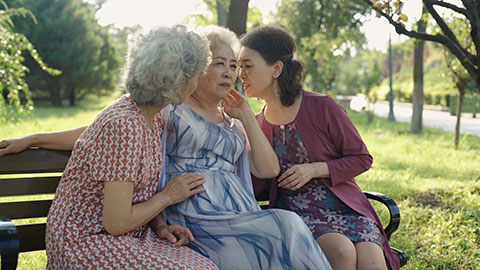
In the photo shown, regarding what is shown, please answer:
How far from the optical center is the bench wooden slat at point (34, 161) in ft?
8.23

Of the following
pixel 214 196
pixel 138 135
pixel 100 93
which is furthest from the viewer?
pixel 100 93

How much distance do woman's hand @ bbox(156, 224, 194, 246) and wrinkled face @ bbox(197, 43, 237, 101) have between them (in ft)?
2.59

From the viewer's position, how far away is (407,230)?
15.9 ft

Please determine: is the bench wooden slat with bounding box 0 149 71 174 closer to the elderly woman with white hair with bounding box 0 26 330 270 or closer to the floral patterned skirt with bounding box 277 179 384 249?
the elderly woman with white hair with bounding box 0 26 330 270

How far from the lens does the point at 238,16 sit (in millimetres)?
5055

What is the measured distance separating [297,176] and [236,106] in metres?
0.54

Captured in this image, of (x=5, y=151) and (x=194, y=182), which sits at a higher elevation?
→ (x=5, y=151)

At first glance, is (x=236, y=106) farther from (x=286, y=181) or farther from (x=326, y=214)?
(x=326, y=214)

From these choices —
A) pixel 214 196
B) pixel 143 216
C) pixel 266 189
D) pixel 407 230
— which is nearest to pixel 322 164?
pixel 266 189

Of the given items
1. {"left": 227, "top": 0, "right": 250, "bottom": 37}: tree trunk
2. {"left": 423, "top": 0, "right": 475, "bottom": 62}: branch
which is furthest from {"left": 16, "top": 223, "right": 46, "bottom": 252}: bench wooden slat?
{"left": 423, "top": 0, "right": 475, "bottom": 62}: branch

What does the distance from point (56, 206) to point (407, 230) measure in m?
3.64

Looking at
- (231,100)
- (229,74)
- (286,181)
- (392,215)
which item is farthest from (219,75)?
(392,215)

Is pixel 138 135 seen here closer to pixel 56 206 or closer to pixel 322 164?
pixel 56 206

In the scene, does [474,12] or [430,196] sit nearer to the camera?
[474,12]
